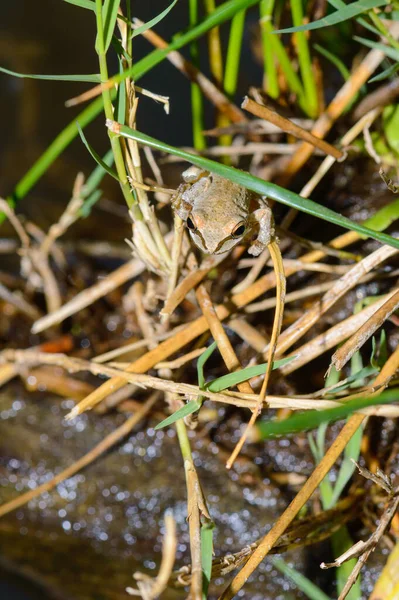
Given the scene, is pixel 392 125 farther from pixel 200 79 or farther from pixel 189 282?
pixel 189 282

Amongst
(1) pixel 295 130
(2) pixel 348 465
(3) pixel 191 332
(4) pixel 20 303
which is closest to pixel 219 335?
(3) pixel 191 332

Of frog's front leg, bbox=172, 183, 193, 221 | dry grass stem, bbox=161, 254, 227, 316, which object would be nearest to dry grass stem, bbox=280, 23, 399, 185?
dry grass stem, bbox=161, 254, 227, 316

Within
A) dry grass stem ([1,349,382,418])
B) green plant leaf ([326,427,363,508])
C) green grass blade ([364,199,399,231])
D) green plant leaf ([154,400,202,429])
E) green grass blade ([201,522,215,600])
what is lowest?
green grass blade ([201,522,215,600])

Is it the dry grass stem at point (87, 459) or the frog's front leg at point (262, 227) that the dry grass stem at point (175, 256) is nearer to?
the frog's front leg at point (262, 227)

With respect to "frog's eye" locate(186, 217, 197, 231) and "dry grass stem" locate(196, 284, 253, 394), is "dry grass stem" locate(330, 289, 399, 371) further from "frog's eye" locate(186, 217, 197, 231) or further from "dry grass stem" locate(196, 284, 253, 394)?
"frog's eye" locate(186, 217, 197, 231)

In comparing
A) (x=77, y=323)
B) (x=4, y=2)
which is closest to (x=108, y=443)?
(x=77, y=323)
